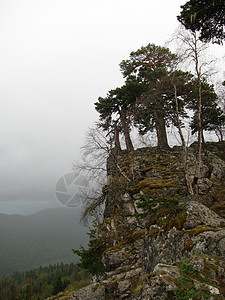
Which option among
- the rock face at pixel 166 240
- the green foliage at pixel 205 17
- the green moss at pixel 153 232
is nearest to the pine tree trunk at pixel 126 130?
the rock face at pixel 166 240

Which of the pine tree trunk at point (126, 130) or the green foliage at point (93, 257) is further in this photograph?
the pine tree trunk at point (126, 130)

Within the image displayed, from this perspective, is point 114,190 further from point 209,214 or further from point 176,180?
point 209,214

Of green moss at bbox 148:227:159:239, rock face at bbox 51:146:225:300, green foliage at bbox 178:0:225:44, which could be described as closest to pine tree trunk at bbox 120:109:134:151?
rock face at bbox 51:146:225:300

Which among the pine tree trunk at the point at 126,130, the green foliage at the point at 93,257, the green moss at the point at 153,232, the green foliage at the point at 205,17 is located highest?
the green foliage at the point at 205,17

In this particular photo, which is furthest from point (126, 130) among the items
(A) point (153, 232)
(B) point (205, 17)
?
(A) point (153, 232)

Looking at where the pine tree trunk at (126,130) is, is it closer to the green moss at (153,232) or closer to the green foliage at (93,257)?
the green foliage at (93,257)

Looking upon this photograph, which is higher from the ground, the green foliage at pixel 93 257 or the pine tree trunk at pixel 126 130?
the pine tree trunk at pixel 126 130

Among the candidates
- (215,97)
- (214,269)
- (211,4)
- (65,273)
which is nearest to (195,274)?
(214,269)

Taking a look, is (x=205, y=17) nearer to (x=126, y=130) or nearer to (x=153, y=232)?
(x=153, y=232)

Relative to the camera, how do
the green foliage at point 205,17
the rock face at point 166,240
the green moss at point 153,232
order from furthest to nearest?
the green foliage at point 205,17
the green moss at point 153,232
the rock face at point 166,240

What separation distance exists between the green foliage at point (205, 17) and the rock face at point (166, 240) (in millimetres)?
7839

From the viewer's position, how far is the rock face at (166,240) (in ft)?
10.2

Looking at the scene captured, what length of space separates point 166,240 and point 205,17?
396 inches

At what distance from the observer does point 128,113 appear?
19.5 metres
